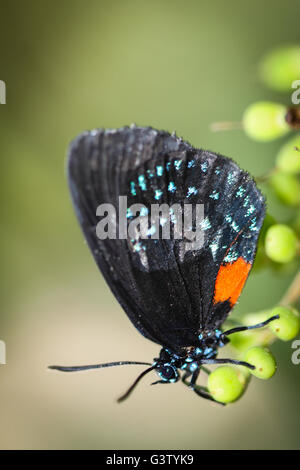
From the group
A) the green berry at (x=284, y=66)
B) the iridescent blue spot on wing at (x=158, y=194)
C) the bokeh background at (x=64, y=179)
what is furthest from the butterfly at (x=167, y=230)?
the bokeh background at (x=64, y=179)

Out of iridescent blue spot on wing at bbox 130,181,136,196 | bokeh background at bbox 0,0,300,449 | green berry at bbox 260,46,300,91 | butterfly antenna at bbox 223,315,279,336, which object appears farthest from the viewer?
bokeh background at bbox 0,0,300,449

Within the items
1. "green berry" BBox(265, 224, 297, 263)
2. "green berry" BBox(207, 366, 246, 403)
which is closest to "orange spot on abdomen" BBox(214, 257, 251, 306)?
"green berry" BBox(265, 224, 297, 263)

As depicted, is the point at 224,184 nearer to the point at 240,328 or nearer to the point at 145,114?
the point at 240,328

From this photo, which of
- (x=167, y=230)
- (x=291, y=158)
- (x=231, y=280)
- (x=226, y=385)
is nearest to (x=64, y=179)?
(x=167, y=230)

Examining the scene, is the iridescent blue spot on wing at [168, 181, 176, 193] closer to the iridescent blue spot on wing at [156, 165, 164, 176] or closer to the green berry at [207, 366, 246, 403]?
the iridescent blue spot on wing at [156, 165, 164, 176]

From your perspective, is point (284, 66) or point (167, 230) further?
point (284, 66)

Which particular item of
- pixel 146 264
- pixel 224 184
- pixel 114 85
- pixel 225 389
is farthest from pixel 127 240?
pixel 114 85

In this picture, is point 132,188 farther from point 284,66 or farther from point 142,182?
point 284,66

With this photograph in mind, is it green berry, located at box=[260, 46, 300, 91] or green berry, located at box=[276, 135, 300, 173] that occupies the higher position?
green berry, located at box=[260, 46, 300, 91]
